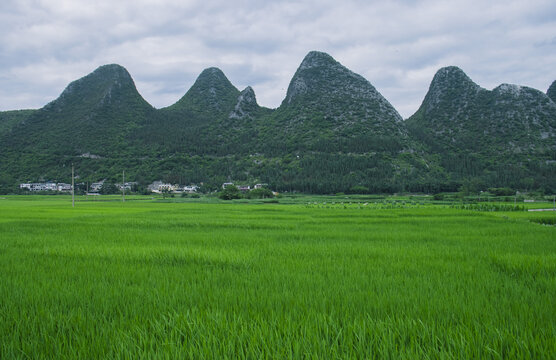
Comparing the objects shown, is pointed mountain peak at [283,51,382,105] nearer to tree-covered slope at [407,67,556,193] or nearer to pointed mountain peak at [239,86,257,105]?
pointed mountain peak at [239,86,257,105]

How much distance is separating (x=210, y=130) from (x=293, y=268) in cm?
9300

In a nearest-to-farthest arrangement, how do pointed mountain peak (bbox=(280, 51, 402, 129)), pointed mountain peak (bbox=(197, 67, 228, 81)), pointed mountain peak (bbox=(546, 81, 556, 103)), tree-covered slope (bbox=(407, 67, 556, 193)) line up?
tree-covered slope (bbox=(407, 67, 556, 193)) → pointed mountain peak (bbox=(280, 51, 402, 129)) → pointed mountain peak (bbox=(546, 81, 556, 103)) → pointed mountain peak (bbox=(197, 67, 228, 81))

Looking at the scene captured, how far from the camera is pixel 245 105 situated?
105 meters

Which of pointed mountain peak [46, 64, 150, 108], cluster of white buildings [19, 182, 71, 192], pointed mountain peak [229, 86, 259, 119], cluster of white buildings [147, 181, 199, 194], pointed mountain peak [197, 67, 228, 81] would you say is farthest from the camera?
pointed mountain peak [197, 67, 228, 81]

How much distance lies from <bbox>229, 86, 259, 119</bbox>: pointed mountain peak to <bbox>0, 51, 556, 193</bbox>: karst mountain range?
568 mm

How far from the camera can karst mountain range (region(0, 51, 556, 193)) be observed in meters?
57.8

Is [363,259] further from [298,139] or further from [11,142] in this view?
[11,142]

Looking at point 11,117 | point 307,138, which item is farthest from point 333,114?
point 11,117

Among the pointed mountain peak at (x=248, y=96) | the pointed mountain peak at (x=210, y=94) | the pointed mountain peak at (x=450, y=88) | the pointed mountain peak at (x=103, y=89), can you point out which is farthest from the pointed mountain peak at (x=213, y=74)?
the pointed mountain peak at (x=450, y=88)

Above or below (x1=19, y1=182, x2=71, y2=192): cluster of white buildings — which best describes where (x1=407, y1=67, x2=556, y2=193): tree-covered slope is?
above

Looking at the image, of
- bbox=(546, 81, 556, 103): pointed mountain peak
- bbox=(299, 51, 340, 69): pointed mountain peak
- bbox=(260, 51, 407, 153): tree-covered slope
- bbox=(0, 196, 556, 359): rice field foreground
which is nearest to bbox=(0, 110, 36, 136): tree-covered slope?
bbox=(260, 51, 407, 153): tree-covered slope

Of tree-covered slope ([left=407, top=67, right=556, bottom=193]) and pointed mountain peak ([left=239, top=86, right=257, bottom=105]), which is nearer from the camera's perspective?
tree-covered slope ([left=407, top=67, right=556, bottom=193])

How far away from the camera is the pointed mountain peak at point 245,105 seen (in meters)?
Result: 100

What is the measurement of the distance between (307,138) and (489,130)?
48.0 meters
